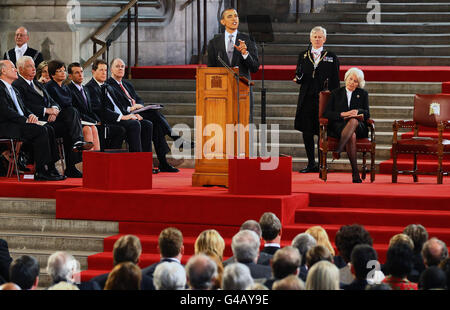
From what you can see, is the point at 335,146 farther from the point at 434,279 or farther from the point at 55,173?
the point at 434,279

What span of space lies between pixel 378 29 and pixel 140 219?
7.10 meters

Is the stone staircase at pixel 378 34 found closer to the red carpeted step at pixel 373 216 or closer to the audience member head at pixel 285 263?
the red carpeted step at pixel 373 216

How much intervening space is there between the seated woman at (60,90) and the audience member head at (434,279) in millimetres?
5505

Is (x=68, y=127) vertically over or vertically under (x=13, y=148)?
over

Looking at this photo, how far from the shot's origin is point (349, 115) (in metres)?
9.51

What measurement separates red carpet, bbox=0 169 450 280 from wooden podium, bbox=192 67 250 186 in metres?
0.31

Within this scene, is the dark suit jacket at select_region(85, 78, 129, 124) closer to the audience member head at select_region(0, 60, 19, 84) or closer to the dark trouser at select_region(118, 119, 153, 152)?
the dark trouser at select_region(118, 119, 153, 152)

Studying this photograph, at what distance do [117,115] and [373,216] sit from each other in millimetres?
3193

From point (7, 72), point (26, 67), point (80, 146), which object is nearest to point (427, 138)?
point (80, 146)

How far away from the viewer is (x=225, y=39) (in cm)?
908

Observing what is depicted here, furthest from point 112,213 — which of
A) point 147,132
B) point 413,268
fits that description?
point 413,268

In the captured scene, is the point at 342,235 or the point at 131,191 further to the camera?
the point at 131,191

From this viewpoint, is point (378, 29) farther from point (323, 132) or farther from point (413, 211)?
point (413, 211)

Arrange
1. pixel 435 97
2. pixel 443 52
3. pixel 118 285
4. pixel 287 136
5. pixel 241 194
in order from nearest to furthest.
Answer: pixel 118 285 → pixel 241 194 → pixel 435 97 → pixel 287 136 → pixel 443 52
